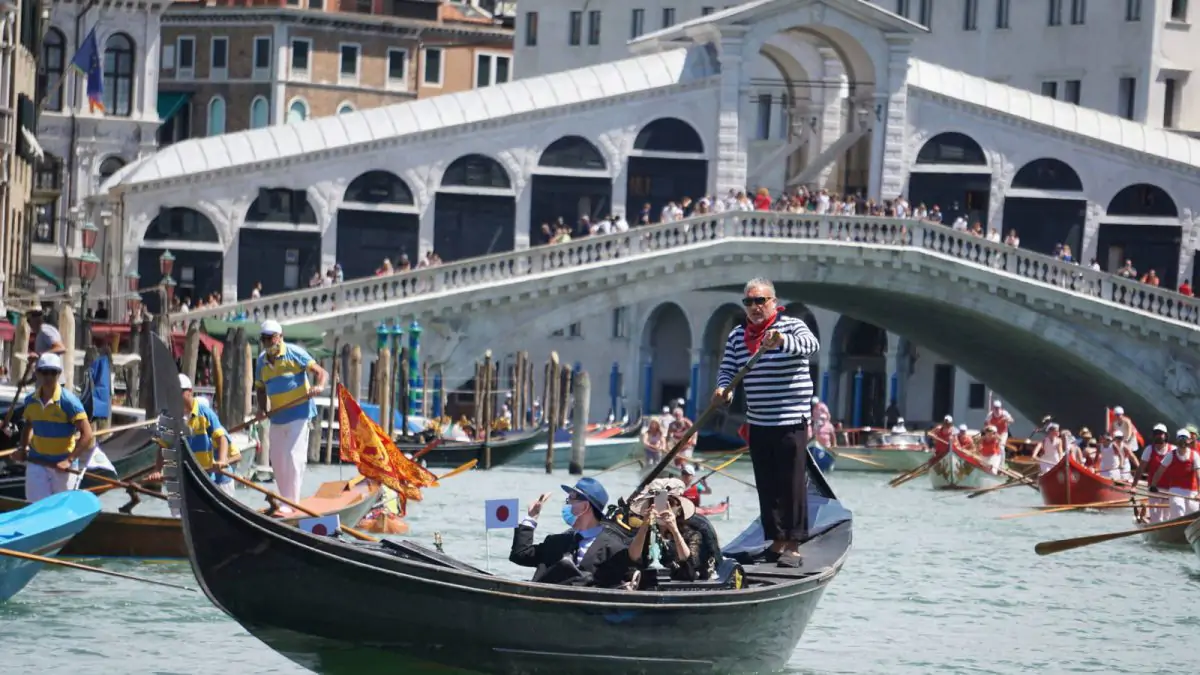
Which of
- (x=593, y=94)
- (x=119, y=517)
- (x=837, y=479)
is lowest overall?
(x=837, y=479)

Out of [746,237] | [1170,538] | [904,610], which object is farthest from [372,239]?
[904,610]

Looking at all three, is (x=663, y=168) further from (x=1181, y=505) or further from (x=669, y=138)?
(x=1181, y=505)

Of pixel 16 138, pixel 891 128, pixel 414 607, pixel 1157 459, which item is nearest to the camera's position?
pixel 414 607

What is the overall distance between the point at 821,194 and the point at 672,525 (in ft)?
69.7

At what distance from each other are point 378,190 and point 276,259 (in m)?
1.50

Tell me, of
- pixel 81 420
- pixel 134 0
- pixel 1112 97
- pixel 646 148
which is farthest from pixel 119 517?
pixel 1112 97

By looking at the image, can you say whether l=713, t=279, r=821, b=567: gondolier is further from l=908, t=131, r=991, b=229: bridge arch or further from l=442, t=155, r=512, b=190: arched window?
l=908, t=131, r=991, b=229: bridge arch

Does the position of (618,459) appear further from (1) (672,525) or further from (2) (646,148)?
(1) (672,525)

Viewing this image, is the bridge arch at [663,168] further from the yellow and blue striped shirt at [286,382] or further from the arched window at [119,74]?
the yellow and blue striped shirt at [286,382]

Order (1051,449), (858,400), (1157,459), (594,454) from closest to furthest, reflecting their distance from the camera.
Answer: (1157,459) < (1051,449) < (594,454) < (858,400)

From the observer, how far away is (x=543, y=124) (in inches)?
1293

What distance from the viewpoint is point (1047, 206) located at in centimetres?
3422

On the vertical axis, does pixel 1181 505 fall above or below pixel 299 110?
below

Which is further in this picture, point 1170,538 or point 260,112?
point 260,112
